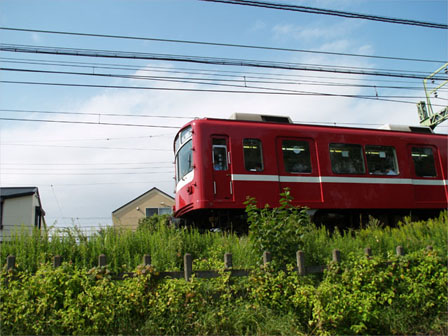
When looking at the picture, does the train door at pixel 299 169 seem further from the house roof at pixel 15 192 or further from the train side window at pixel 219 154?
the house roof at pixel 15 192

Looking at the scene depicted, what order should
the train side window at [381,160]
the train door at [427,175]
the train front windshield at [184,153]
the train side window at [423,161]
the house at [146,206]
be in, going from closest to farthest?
the train front windshield at [184,153] → the train side window at [381,160] → the train door at [427,175] → the train side window at [423,161] → the house at [146,206]

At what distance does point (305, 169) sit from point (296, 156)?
1.26ft

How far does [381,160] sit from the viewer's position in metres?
10.8

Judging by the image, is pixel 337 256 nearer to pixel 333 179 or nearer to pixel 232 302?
pixel 232 302

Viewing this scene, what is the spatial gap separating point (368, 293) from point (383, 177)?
5.40 m

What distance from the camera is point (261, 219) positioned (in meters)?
6.20

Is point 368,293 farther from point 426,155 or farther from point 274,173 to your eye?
point 426,155

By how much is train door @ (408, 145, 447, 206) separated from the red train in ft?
0.09

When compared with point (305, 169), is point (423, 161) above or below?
above

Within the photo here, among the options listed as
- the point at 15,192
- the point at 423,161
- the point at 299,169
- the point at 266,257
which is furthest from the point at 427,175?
the point at 15,192

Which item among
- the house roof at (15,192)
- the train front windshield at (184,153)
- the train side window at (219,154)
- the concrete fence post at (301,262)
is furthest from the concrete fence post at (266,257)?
the house roof at (15,192)

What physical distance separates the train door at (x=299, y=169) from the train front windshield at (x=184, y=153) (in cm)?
210

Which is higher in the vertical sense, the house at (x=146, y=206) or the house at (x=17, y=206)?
the house at (x=146, y=206)

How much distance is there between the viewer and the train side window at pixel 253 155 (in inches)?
365
